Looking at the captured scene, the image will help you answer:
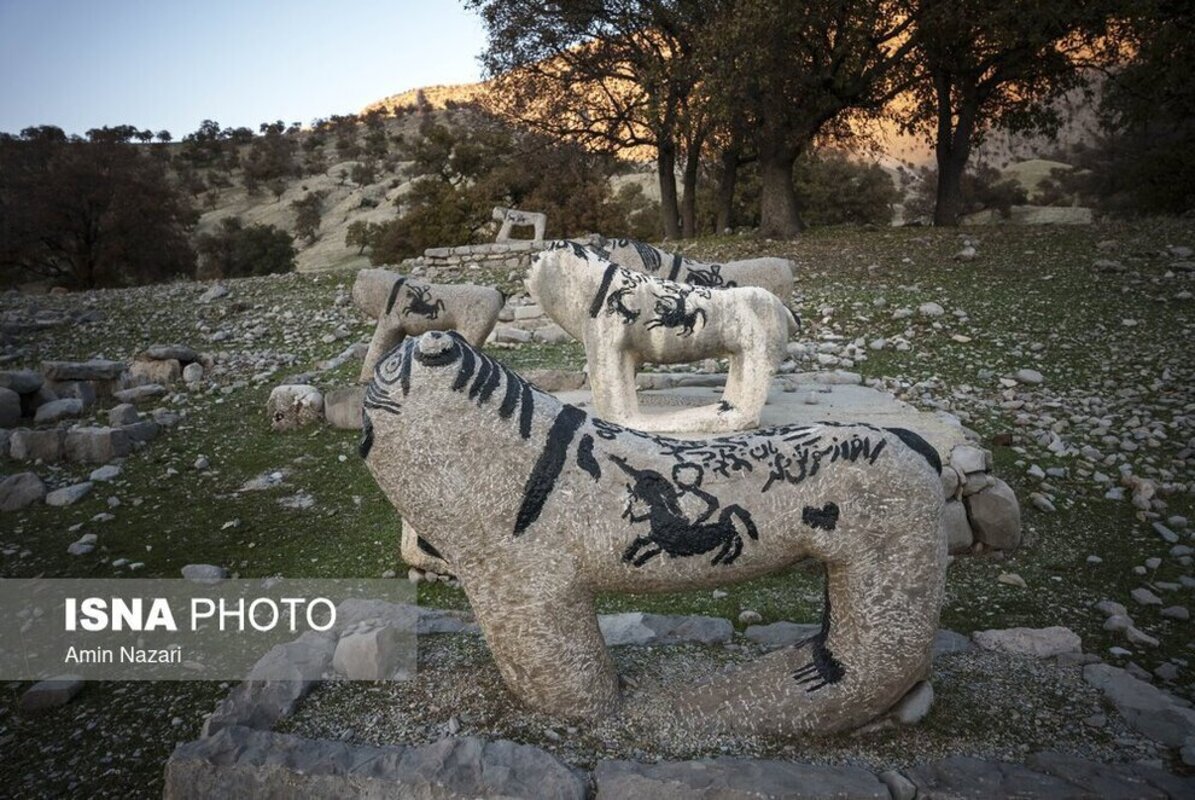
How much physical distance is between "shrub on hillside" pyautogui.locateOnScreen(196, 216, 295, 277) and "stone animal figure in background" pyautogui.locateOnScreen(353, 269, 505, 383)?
18.7 meters

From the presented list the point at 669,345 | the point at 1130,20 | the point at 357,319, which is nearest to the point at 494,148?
the point at 357,319

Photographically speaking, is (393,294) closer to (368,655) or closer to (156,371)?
(156,371)

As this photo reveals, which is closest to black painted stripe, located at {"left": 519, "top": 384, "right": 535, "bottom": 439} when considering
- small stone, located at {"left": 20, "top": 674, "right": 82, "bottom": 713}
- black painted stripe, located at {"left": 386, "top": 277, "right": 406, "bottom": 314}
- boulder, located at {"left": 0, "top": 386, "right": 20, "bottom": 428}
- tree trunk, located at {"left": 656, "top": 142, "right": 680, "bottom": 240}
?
small stone, located at {"left": 20, "top": 674, "right": 82, "bottom": 713}

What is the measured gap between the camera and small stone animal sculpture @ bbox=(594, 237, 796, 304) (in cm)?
605

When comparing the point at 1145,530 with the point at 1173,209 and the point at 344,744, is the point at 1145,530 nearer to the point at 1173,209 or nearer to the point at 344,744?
the point at 344,744

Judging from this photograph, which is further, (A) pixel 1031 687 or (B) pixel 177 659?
(B) pixel 177 659

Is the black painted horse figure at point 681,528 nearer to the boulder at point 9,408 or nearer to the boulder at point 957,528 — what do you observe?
the boulder at point 957,528

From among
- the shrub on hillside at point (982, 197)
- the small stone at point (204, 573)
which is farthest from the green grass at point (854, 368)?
the shrub on hillside at point (982, 197)

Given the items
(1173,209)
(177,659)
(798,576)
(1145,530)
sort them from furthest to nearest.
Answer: (1173,209) → (1145,530) → (798,576) → (177,659)

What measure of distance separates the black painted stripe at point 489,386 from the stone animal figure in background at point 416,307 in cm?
448

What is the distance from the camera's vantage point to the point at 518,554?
2.59m

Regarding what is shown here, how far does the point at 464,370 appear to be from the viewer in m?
2.62

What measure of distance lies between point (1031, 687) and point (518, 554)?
2293 millimetres

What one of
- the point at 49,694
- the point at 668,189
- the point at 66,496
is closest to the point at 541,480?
the point at 49,694
